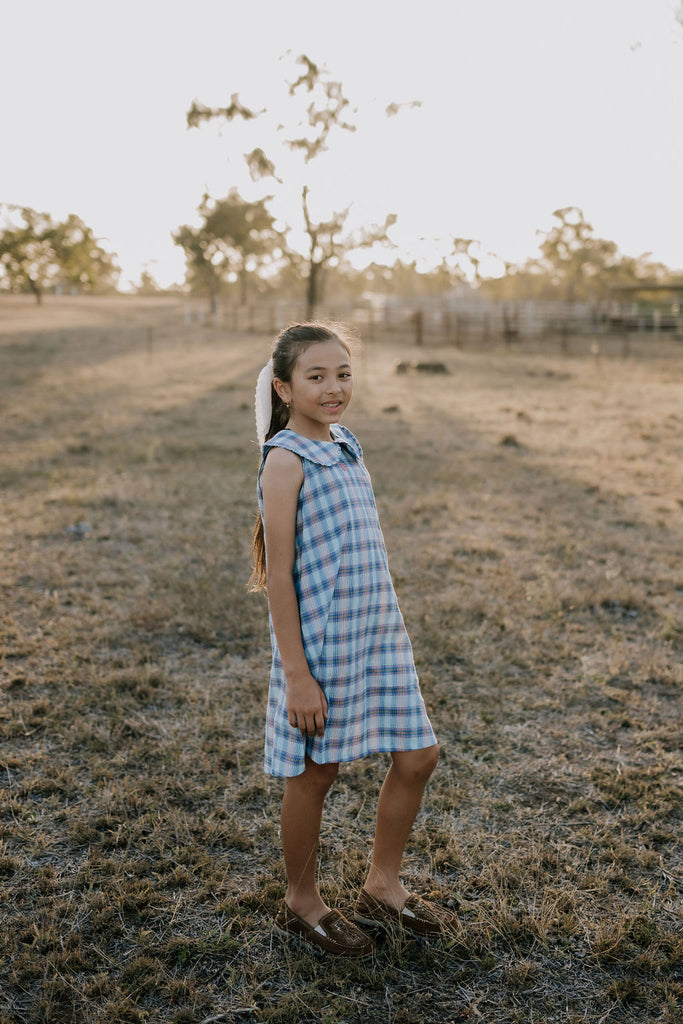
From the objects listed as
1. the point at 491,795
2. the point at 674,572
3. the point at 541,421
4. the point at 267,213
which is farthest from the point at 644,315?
the point at 491,795

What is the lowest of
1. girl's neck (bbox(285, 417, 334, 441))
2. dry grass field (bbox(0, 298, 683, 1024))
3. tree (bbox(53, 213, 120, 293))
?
dry grass field (bbox(0, 298, 683, 1024))

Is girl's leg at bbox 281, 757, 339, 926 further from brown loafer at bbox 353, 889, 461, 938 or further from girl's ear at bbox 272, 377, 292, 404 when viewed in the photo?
girl's ear at bbox 272, 377, 292, 404

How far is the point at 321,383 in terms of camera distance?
2.05 meters

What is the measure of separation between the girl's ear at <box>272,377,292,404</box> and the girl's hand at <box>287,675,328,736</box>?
2.38ft

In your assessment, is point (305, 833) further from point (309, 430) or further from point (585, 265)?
point (585, 265)

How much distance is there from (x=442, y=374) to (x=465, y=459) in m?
9.98

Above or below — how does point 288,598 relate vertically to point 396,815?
above

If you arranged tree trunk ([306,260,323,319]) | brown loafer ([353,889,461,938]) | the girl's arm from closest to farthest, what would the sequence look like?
the girl's arm, brown loafer ([353,889,461,938]), tree trunk ([306,260,323,319])

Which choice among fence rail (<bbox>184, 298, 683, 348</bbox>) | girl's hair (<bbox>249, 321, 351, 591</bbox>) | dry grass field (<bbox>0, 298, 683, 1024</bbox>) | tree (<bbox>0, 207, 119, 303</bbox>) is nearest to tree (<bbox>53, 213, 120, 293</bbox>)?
tree (<bbox>0, 207, 119, 303</bbox>)

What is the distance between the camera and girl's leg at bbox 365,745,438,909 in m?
2.14

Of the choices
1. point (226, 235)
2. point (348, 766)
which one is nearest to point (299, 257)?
point (226, 235)

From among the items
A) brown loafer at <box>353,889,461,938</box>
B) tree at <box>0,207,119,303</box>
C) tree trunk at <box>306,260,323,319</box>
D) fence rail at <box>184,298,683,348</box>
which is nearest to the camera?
brown loafer at <box>353,889,461,938</box>

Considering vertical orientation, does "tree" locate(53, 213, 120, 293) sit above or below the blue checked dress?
above

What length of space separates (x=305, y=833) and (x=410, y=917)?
0.41 m
